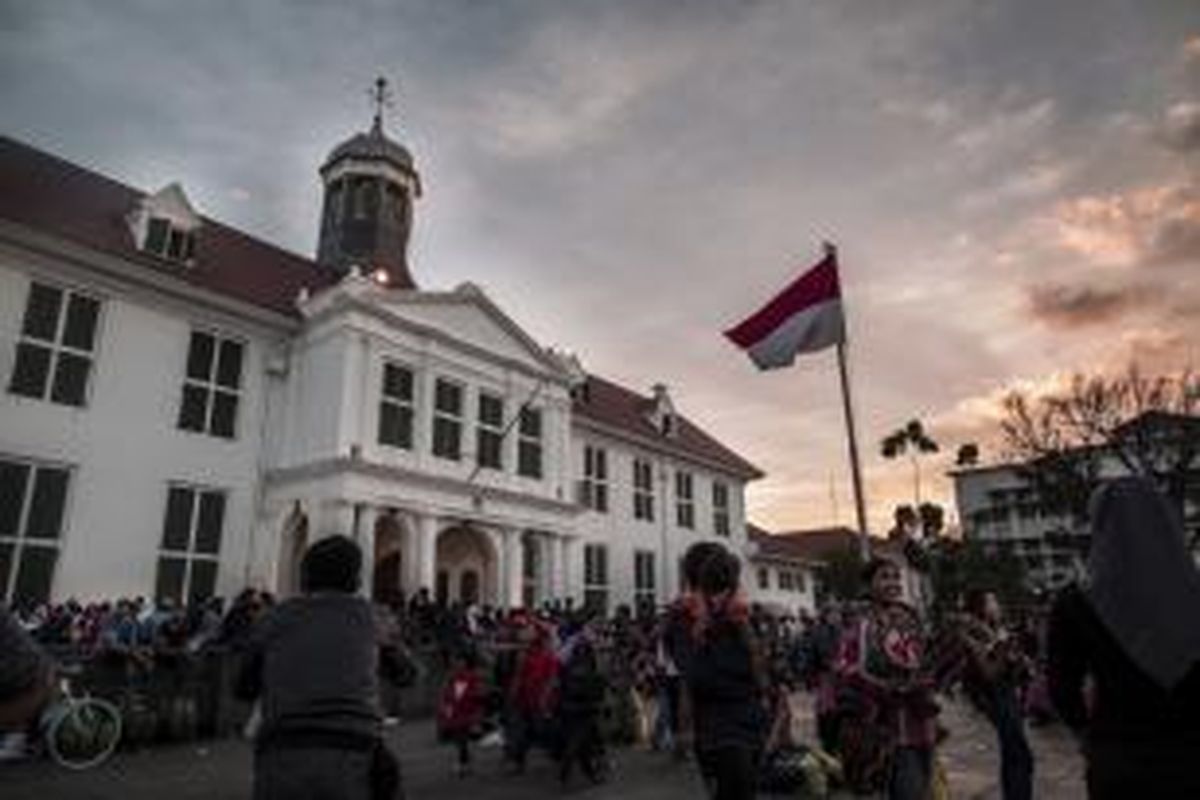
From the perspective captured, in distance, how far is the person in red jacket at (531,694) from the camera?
12128 millimetres

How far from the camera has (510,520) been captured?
26.4 meters

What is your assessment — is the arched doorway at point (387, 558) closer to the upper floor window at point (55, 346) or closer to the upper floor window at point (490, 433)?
the upper floor window at point (490, 433)

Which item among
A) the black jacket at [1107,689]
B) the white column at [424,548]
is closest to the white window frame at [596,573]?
the white column at [424,548]

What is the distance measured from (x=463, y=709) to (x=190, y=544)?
38.3 feet

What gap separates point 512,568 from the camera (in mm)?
26328

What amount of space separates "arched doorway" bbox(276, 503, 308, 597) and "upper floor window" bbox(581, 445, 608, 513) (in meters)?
12.1

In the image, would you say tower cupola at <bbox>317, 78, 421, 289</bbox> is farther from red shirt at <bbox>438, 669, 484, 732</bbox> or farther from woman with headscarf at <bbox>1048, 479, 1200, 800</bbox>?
woman with headscarf at <bbox>1048, 479, 1200, 800</bbox>

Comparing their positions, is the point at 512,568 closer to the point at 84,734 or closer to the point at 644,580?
the point at 644,580

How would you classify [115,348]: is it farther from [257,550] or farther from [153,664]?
[153,664]

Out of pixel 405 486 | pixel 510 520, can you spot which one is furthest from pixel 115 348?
pixel 510 520

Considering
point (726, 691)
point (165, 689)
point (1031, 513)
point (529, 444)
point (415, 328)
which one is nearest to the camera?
point (726, 691)

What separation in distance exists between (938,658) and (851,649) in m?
0.62

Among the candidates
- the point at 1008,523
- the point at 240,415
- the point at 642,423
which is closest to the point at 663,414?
the point at 642,423

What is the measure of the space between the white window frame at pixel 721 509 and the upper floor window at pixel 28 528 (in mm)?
26523
